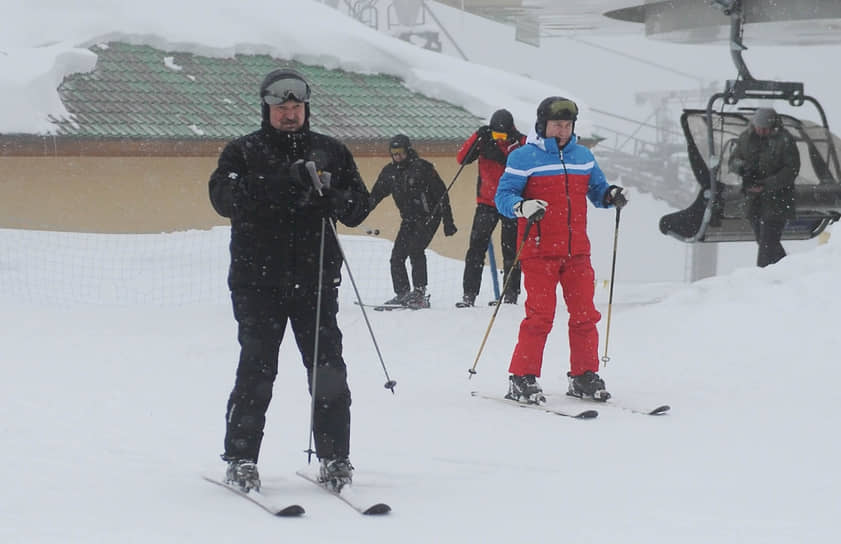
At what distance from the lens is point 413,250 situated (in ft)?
42.1

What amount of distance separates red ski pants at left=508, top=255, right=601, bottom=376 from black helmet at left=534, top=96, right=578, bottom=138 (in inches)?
29.4

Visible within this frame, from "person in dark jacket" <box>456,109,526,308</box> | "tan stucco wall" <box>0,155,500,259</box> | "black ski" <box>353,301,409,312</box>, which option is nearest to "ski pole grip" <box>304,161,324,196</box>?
"person in dark jacket" <box>456,109,526,308</box>

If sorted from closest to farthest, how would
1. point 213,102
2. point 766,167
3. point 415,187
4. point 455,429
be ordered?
point 455,429
point 766,167
point 415,187
point 213,102

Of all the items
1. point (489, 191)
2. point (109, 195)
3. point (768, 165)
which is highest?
point (768, 165)

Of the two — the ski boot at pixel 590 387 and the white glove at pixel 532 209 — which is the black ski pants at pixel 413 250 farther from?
the white glove at pixel 532 209

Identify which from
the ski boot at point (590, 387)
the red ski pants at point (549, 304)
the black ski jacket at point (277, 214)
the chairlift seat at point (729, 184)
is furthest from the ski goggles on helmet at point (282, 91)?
the chairlift seat at point (729, 184)

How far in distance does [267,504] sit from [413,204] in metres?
7.76

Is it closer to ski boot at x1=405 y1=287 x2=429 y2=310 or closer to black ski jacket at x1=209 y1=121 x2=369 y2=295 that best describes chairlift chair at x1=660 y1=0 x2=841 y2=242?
ski boot at x1=405 y1=287 x2=429 y2=310

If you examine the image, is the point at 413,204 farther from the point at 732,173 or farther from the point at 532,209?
the point at 532,209

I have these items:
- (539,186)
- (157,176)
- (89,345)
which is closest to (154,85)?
(157,176)

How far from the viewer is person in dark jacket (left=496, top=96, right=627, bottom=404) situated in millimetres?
7805

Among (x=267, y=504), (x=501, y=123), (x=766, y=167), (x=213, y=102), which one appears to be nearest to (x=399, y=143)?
(x=501, y=123)

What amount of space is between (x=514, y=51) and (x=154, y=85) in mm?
58382

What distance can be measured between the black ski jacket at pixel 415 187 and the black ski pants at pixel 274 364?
7252mm
